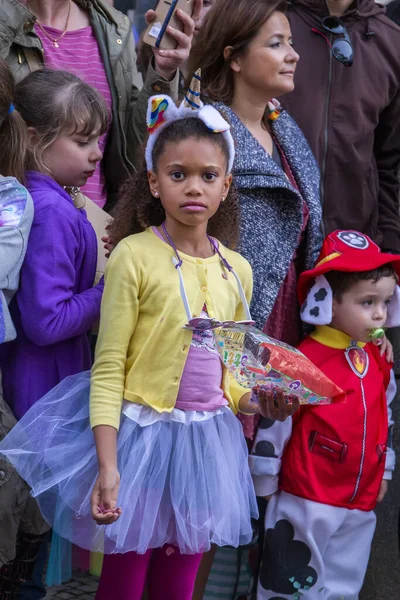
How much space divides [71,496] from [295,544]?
1093mm

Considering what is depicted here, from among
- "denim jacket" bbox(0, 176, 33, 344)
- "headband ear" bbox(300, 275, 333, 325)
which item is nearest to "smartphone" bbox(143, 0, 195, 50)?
"denim jacket" bbox(0, 176, 33, 344)

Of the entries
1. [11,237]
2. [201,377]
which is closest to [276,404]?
[201,377]

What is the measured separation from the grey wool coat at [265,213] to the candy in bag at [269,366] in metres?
0.65

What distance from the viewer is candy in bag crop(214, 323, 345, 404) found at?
2.49m

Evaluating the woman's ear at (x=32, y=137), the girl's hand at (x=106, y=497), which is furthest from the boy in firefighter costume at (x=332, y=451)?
the woman's ear at (x=32, y=137)

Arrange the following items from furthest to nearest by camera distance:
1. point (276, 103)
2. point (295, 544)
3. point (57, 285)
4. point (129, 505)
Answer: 1. point (276, 103)
2. point (295, 544)
3. point (57, 285)
4. point (129, 505)

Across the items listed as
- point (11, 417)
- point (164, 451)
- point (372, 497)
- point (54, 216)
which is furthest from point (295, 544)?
point (54, 216)

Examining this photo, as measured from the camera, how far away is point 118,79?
3512mm

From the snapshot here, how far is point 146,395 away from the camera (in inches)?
106

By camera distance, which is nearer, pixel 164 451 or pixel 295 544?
pixel 164 451

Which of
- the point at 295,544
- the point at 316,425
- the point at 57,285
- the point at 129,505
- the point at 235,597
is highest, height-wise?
the point at 57,285

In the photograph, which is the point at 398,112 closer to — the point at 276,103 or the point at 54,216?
the point at 276,103

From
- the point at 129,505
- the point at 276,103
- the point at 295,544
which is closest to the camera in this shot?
the point at 129,505

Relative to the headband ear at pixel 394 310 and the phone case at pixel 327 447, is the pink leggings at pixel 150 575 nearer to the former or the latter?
the phone case at pixel 327 447
